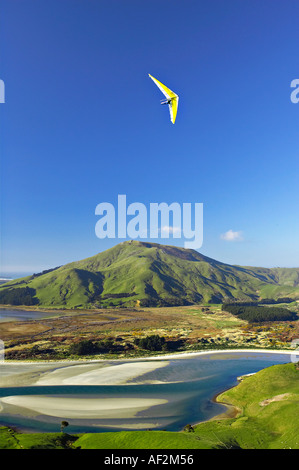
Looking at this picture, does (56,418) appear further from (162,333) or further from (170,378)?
(162,333)

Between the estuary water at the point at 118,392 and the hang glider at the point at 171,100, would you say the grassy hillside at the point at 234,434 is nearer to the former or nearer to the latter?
the estuary water at the point at 118,392

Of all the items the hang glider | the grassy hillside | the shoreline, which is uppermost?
the hang glider

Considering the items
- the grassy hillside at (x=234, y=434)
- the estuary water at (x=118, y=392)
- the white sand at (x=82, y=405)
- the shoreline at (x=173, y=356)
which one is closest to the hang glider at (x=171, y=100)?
the grassy hillside at (x=234, y=434)

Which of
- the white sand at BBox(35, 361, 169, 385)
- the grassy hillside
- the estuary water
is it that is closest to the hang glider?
the grassy hillside

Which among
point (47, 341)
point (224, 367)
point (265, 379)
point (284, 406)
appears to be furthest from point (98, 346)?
→ point (284, 406)

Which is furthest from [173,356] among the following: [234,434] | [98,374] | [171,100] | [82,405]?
[171,100]

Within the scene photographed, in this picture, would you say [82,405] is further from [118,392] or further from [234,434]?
[234,434]

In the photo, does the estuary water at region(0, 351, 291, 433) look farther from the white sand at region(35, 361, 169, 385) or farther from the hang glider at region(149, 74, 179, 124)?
→ the hang glider at region(149, 74, 179, 124)
